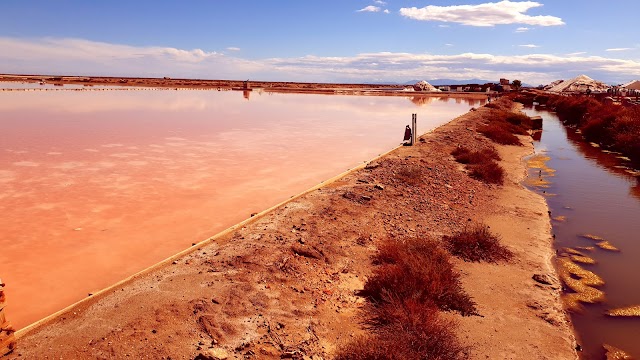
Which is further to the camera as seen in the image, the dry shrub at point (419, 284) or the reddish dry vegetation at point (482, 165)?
the reddish dry vegetation at point (482, 165)

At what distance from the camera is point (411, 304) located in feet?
19.4

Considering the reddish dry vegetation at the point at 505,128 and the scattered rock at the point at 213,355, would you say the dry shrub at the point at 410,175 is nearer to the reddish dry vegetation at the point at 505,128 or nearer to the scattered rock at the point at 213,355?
the scattered rock at the point at 213,355

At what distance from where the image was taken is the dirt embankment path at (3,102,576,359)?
4.98 m

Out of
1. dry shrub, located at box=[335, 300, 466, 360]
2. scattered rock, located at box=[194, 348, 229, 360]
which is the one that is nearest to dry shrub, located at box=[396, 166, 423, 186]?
dry shrub, located at box=[335, 300, 466, 360]

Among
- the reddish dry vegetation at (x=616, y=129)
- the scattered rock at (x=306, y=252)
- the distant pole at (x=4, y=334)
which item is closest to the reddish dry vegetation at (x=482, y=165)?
the reddish dry vegetation at (x=616, y=129)

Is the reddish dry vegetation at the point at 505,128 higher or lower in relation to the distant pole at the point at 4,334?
higher

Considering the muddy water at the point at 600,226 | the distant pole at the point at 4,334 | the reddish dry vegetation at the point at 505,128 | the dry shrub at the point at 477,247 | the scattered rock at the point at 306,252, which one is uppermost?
the reddish dry vegetation at the point at 505,128

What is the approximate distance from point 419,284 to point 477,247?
262 cm

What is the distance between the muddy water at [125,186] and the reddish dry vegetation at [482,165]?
361 centimetres

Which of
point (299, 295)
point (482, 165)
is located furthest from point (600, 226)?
point (299, 295)

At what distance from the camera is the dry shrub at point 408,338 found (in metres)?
4.85

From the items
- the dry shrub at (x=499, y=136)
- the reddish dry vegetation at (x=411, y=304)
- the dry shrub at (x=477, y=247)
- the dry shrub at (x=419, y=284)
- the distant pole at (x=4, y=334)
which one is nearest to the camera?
the distant pole at (x=4, y=334)

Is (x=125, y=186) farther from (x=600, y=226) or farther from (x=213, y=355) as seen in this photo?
(x=600, y=226)

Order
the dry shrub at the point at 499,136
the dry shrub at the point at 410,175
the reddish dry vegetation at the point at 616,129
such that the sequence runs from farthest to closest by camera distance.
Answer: the dry shrub at the point at 499,136, the reddish dry vegetation at the point at 616,129, the dry shrub at the point at 410,175
